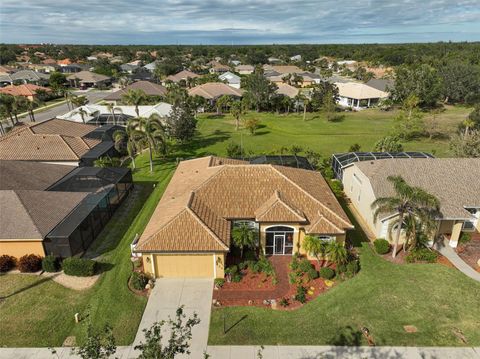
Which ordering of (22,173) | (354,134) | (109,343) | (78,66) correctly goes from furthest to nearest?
(78,66), (354,134), (22,173), (109,343)

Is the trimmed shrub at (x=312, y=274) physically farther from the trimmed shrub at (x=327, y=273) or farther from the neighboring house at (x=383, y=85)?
the neighboring house at (x=383, y=85)

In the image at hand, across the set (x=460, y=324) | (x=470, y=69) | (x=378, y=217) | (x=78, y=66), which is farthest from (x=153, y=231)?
(x=78, y=66)

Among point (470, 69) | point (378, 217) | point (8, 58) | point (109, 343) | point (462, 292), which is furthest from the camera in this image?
point (8, 58)

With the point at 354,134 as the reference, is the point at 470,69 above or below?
above

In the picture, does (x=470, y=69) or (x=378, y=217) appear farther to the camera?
(x=470, y=69)

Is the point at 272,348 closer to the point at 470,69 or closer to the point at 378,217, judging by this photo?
the point at 378,217

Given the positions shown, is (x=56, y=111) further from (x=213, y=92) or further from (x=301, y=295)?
(x=301, y=295)

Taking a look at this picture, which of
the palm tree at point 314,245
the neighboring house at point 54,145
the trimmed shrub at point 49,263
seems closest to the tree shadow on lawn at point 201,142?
the neighboring house at point 54,145

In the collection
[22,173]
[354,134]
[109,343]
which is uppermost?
[109,343]
